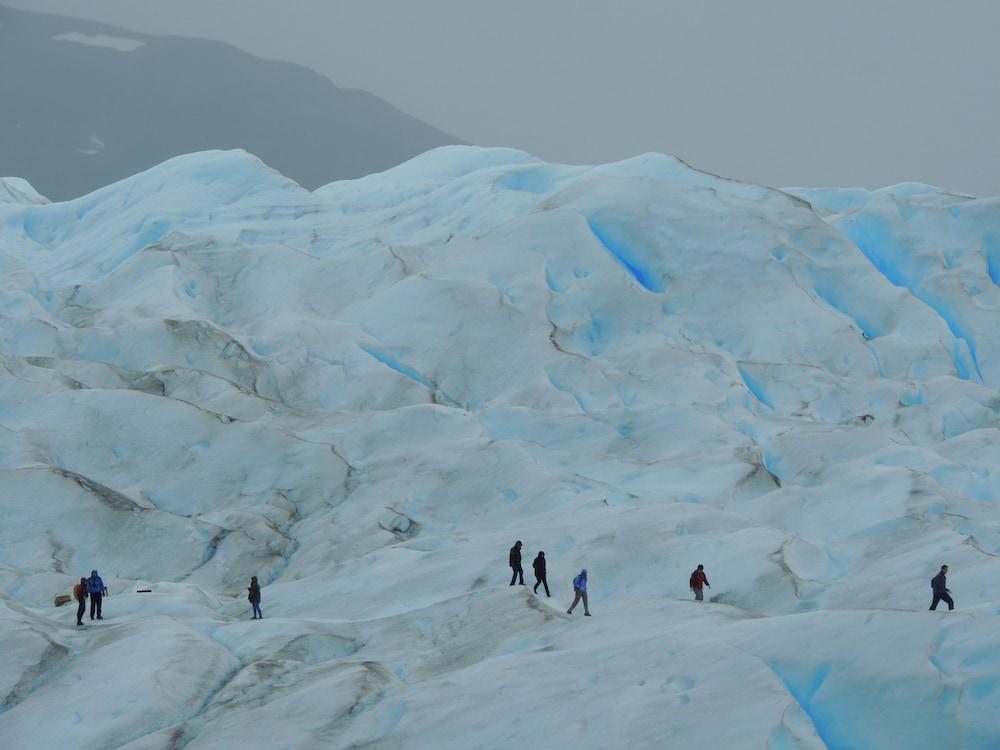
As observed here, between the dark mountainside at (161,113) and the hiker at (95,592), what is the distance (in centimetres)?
8860

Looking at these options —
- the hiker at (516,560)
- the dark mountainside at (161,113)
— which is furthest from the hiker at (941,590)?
the dark mountainside at (161,113)

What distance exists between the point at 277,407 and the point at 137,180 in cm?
1704

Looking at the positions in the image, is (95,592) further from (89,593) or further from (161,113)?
(161,113)

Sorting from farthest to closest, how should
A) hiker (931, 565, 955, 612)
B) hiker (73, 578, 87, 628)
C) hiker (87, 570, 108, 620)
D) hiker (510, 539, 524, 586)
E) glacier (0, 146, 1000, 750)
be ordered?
hiker (510, 539, 524, 586), hiker (87, 570, 108, 620), hiker (73, 578, 87, 628), hiker (931, 565, 955, 612), glacier (0, 146, 1000, 750)

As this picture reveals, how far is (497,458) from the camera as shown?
→ 20.2m

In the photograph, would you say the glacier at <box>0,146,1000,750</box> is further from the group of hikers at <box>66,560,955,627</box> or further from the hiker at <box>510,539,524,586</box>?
the hiker at <box>510,539,524,586</box>

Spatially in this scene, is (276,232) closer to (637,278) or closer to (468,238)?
(468,238)

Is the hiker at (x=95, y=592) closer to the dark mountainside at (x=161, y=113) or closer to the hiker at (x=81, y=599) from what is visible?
the hiker at (x=81, y=599)

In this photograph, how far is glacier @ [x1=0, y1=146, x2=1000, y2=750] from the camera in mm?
10859

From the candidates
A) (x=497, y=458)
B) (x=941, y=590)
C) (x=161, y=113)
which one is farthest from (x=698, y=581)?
(x=161, y=113)

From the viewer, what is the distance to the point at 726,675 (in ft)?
33.9

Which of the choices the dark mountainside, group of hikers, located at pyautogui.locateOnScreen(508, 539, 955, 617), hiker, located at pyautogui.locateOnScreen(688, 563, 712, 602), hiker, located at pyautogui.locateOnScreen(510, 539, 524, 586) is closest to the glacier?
group of hikers, located at pyautogui.locateOnScreen(508, 539, 955, 617)

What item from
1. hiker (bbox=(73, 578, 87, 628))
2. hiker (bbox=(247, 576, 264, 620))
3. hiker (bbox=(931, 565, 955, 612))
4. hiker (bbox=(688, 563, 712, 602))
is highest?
hiker (bbox=(73, 578, 87, 628))

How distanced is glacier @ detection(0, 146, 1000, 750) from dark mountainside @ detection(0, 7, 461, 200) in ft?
230
